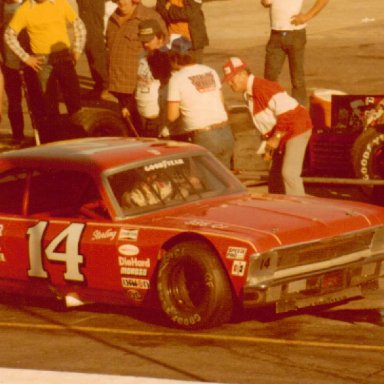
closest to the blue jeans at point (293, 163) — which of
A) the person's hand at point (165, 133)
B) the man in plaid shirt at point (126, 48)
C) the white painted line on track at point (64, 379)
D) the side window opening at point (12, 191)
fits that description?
the person's hand at point (165, 133)

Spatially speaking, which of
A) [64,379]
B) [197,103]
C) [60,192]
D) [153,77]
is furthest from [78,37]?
[64,379]

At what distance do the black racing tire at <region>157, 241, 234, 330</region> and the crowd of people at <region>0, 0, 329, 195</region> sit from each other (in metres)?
2.94

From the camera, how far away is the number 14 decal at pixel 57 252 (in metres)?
11.9

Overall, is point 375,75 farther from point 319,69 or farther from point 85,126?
point 85,126

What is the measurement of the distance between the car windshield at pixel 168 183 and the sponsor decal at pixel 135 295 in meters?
A: 0.61

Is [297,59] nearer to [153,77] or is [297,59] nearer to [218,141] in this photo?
[153,77]

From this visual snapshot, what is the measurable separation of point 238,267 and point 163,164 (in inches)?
66.8

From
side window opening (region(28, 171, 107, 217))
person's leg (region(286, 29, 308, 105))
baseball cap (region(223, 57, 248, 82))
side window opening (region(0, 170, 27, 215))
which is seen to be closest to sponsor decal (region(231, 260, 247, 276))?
side window opening (region(28, 171, 107, 217))

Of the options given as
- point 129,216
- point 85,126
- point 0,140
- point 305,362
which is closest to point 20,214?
point 129,216

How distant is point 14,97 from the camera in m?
20.0

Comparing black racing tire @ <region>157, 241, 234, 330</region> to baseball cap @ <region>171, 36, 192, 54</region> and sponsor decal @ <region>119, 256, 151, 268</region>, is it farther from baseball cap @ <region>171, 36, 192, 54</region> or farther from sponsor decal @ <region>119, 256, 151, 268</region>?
baseball cap @ <region>171, 36, 192, 54</region>

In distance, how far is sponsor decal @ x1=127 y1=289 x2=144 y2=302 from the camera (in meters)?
11.5

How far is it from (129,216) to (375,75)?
493 inches

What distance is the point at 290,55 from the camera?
731 inches
